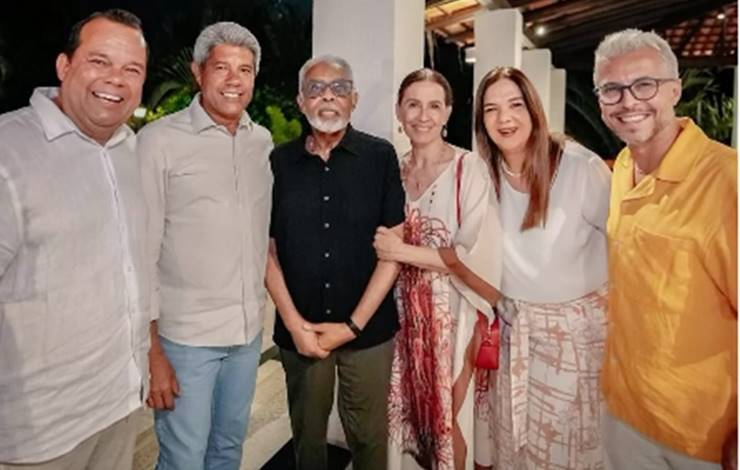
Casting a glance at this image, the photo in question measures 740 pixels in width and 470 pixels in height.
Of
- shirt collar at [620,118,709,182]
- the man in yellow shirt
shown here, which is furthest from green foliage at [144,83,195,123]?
shirt collar at [620,118,709,182]

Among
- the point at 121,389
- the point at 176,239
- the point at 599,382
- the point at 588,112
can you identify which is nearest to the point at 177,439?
the point at 121,389

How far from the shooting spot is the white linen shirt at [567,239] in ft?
8.09

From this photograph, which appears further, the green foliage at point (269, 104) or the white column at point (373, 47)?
the green foliage at point (269, 104)

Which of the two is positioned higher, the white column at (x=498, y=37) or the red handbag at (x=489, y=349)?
the white column at (x=498, y=37)

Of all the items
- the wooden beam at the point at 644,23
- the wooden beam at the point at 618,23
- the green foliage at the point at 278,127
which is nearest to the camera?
the wooden beam at the point at 618,23

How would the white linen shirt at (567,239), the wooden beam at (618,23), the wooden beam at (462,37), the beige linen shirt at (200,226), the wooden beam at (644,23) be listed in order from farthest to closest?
the wooden beam at (644,23) < the wooden beam at (618,23) < the wooden beam at (462,37) < the white linen shirt at (567,239) < the beige linen shirt at (200,226)

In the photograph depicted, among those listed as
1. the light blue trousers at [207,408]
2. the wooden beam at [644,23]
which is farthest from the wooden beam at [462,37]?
the light blue trousers at [207,408]

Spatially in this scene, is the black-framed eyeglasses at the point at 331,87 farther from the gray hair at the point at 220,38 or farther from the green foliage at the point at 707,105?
the green foliage at the point at 707,105

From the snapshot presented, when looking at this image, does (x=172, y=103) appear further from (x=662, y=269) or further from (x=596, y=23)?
(x=662, y=269)

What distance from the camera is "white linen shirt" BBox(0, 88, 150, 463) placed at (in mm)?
1643

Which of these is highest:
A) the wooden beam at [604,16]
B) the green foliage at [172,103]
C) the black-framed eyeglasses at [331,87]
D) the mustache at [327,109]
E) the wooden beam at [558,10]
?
the wooden beam at [604,16]

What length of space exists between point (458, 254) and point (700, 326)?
1030mm

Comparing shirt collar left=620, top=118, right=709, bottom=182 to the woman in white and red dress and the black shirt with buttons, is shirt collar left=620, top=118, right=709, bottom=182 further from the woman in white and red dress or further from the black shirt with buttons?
the black shirt with buttons

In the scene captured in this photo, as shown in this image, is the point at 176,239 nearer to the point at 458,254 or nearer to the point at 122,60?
the point at 122,60
